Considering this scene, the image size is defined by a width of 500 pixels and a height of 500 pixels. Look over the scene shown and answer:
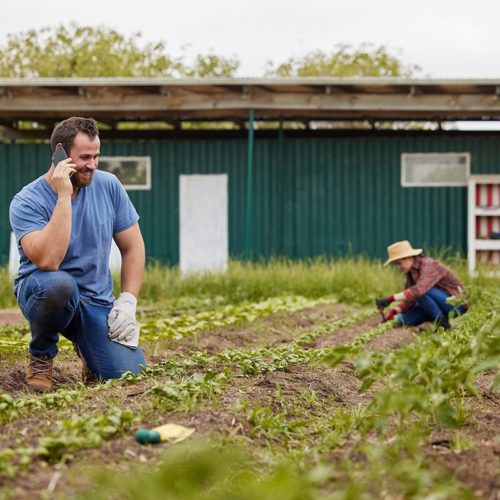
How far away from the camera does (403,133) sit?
17.5 meters

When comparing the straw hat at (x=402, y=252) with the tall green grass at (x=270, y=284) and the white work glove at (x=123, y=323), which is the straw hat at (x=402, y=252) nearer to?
the tall green grass at (x=270, y=284)

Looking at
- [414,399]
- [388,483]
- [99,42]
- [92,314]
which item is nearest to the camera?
[388,483]

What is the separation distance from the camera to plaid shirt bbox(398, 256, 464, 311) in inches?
360

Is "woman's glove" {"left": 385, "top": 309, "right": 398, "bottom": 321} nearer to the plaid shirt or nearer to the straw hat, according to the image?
the plaid shirt

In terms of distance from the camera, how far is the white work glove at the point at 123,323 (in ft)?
18.5

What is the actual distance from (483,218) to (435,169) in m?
1.15

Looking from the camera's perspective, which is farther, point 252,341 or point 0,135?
point 0,135

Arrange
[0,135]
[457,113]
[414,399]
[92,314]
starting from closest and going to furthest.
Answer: [414,399], [92,314], [457,113], [0,135]

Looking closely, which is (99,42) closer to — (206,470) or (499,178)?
(499,178)

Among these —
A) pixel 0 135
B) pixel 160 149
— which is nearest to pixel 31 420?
pixel 160 149

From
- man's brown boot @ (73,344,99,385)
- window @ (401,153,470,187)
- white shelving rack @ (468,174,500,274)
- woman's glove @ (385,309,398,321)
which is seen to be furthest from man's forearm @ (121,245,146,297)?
window @ (401,153,470,187)

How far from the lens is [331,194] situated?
16.3 m

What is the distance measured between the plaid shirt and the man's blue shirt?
162 inches

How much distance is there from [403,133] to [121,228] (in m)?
Result: 12.2
